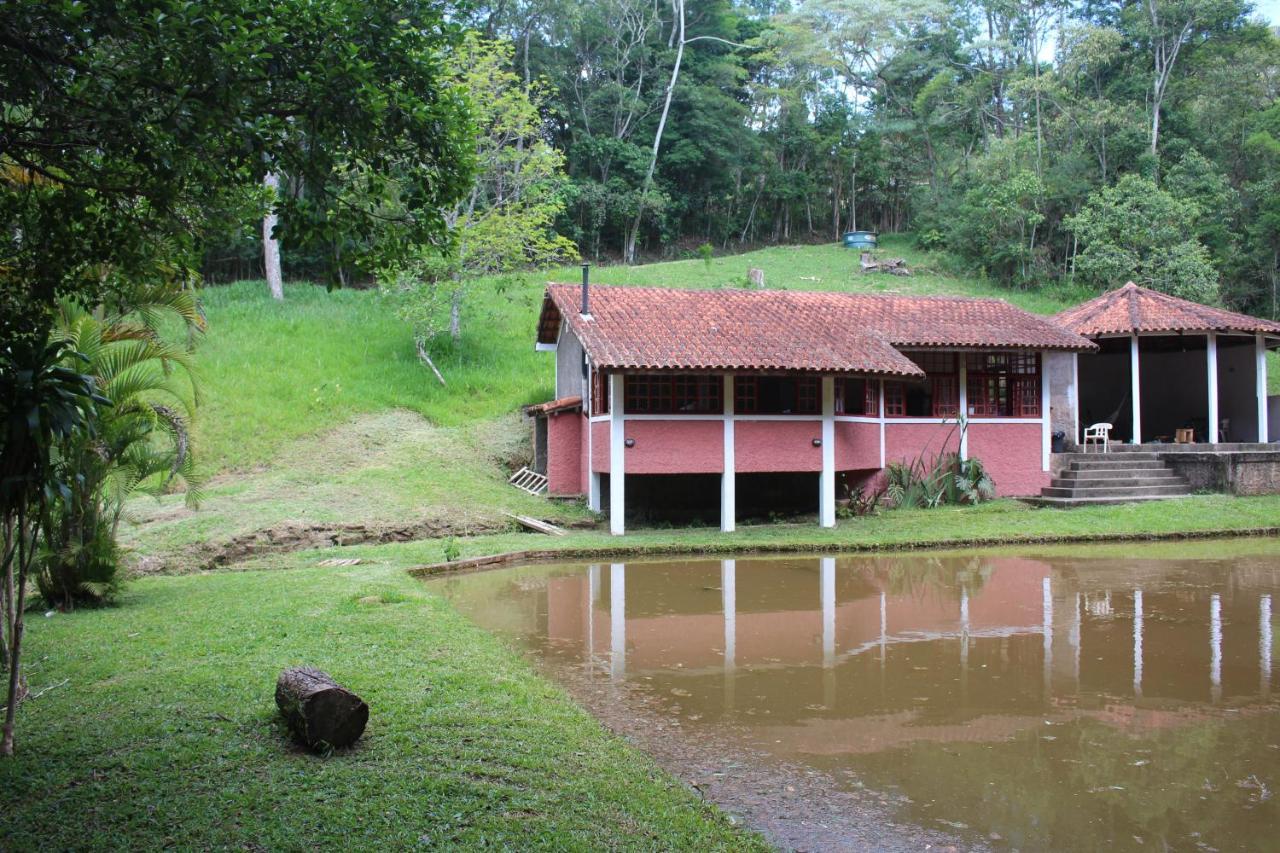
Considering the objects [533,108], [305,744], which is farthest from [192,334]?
[533,108]

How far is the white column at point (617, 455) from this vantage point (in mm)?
16859

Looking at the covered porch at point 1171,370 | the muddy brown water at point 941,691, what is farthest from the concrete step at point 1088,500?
the muddy brown water at point 941,691

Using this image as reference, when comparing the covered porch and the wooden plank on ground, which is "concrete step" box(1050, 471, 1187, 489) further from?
the wooden plank on ground

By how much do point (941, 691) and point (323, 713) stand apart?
14.8 feet

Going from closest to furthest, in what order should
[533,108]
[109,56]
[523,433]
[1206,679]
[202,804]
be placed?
[202,804]
[109,56]
[1206,679]
[523,433]
[533,108]

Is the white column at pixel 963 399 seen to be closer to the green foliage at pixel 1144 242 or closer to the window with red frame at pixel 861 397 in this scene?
the window with red frame at pixel 861 397

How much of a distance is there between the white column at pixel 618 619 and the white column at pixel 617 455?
2425mm

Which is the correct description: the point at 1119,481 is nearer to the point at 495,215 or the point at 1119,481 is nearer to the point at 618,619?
the point at 618,619

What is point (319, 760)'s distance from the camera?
5188mm

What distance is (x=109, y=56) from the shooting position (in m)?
5.42

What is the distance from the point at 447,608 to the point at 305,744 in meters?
4.76

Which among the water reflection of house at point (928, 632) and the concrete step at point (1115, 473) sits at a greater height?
the concrete step at point (1115, 473)

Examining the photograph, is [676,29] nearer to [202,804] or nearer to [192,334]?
[192,334]

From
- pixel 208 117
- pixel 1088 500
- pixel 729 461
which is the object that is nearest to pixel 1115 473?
pixel 1088 500
